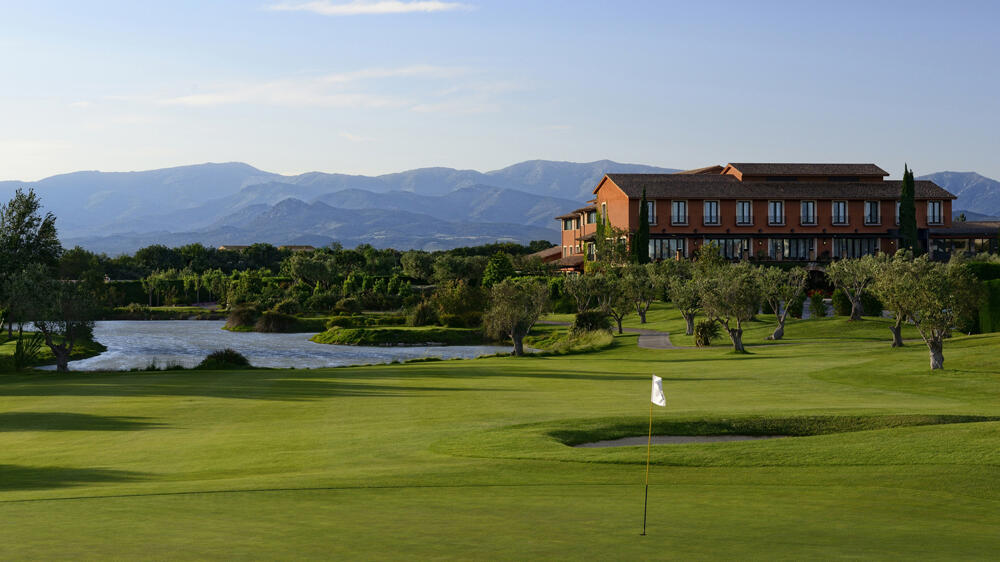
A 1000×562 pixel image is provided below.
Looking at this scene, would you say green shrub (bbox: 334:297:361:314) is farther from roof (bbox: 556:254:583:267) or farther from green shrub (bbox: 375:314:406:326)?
roof (bbox: 556:254:583:267)

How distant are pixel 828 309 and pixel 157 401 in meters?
53.0

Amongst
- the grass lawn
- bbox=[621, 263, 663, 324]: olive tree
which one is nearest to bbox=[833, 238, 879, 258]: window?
bbox=[621, 263, 663, 324]: olive tree

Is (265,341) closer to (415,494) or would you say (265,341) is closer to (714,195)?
(714,195)

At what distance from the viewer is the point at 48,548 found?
863cm

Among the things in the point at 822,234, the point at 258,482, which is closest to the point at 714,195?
the point at 822,234

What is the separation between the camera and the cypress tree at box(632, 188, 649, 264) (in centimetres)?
8581

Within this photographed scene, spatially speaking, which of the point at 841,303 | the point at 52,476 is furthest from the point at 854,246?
the point at 52,476

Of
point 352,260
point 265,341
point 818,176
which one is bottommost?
point 265,341

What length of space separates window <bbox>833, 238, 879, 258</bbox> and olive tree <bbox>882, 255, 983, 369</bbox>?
6336 cm

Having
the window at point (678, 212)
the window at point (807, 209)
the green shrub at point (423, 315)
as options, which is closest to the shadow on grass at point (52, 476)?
the green shrub at point (423, 315)

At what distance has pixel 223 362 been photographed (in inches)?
1773

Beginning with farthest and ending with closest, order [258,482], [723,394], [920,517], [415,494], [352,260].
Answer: [352,260] → [723,394] → [258,482] → [415,494] → [920,517]

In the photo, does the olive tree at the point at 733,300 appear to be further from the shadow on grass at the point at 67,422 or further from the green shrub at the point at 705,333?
the shadow on grass at the point at 67,422

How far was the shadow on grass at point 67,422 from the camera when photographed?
2097 cm
